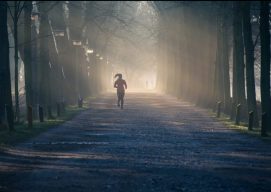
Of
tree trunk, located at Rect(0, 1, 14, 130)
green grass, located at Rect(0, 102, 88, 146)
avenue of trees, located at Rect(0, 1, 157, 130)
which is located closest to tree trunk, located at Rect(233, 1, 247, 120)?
avenue of trees, located at Rect(0, 1, 157, 130)

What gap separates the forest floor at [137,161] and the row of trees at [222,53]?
3.00m

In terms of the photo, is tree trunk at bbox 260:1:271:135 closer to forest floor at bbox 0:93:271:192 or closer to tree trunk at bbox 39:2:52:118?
forest floor at bbox 0:93:271:192

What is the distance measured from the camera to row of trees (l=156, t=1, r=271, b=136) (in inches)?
864

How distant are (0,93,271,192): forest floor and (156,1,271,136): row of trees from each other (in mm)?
3001

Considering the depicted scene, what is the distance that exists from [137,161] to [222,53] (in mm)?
21543

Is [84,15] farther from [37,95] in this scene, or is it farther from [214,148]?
[214,148]

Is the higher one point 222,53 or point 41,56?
point 222,53

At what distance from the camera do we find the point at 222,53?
34031mm

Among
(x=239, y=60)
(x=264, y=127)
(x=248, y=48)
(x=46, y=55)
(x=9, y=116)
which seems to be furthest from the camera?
(x=46, y=55)

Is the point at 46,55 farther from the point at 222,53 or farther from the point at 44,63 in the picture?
the point at 222,53

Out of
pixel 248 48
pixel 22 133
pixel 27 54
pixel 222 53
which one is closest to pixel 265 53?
pixel 248 48

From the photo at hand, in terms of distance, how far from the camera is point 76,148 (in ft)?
52.7

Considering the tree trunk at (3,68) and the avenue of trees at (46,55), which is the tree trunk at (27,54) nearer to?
the avenue of trees at (46,55)

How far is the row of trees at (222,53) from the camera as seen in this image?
22.0 m
